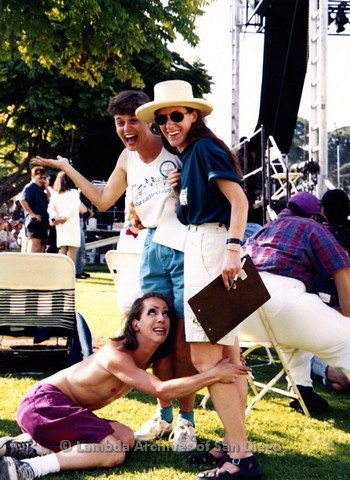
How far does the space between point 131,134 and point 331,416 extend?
212cm

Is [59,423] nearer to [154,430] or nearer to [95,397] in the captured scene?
[95,397]

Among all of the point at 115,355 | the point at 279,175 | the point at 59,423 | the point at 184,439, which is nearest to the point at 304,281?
the point at 184,439

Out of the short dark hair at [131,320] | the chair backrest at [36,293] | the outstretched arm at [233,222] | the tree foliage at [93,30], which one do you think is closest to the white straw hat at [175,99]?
the outstretched arm at [233,222]

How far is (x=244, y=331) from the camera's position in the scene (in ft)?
13.9

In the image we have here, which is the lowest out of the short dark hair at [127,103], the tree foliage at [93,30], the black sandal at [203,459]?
the black sandal at [203,459]

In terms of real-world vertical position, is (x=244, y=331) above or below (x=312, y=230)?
below

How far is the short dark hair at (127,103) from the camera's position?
363 centimetres

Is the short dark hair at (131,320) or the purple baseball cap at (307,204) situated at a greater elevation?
the purple baseball cap at (307,204)

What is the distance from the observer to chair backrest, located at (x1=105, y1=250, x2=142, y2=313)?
17.2 feet

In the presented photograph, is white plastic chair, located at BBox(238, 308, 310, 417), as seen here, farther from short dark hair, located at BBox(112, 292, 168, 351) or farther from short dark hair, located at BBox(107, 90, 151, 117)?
short dark hair, located at BBox(107, 90, 151, 117)

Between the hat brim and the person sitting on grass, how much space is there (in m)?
0.91

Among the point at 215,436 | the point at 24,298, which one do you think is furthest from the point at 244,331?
the point at 24,298

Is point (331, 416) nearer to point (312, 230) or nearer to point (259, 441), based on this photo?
point (259, 441)

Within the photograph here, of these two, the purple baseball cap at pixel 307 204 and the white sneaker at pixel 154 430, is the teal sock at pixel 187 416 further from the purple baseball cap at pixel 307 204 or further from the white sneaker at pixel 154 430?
the purple baseball cap at pixel 307 204
